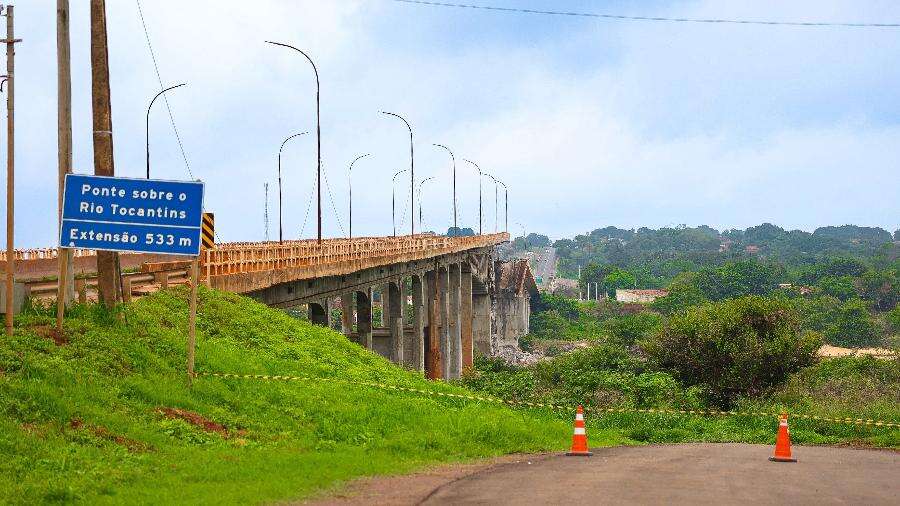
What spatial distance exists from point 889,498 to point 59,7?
1649 cm

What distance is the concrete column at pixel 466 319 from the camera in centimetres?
10788

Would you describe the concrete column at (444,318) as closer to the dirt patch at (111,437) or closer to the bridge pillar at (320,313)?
the bridge pillar at (320,313)

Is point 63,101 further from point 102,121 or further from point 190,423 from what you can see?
point 190,423

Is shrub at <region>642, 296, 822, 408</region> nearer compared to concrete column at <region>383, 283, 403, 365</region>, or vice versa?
shrub at <region>642, 296, 822, 408</region>

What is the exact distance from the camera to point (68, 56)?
68.4 ft

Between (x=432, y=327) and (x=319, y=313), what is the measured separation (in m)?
32.5

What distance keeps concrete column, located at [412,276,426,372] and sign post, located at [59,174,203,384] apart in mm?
56402

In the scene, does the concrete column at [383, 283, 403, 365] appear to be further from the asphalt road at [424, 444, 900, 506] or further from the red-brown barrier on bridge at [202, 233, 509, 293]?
the asphalt road at [424, 444, 900, 506]

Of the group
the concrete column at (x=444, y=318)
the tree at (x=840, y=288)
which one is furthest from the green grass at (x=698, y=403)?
the tree at (x=840, y=288)

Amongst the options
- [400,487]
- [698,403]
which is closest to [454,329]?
[698,403]

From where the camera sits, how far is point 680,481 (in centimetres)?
1424

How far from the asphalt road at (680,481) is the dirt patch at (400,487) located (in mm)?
150

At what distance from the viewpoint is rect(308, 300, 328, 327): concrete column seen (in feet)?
169

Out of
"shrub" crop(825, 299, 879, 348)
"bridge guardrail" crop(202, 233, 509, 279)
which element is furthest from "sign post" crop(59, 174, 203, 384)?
"shrub" crop(825, 299, 879, 348)
